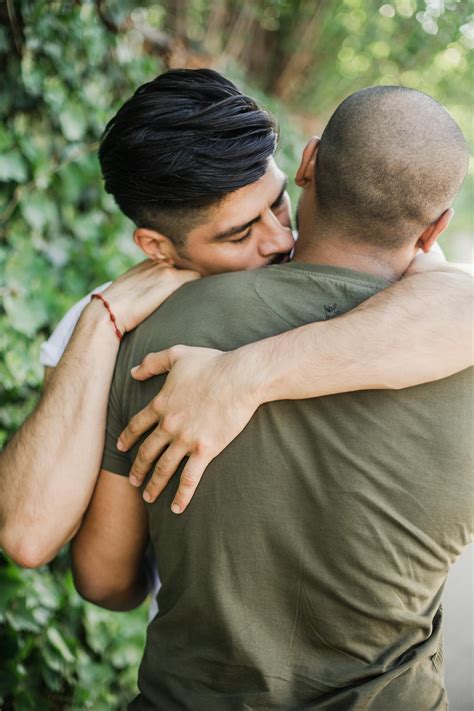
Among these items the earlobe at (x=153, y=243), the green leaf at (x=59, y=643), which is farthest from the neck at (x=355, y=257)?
the green leaf at (x=59, y=643)

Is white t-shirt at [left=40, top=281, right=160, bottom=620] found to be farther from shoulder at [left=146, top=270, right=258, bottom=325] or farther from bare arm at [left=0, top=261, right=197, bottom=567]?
shoulder at [left=146, top=270, right=258, bottom=325]

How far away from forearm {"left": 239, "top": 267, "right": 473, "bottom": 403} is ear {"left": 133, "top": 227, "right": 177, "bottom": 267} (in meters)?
0.75

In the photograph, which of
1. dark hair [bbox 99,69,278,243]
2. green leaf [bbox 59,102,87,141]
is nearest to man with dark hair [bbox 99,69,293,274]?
dark hair [bbox 99,69,278,243]

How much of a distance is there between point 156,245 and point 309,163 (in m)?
0.63

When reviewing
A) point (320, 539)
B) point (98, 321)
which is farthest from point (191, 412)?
point (98, 321)

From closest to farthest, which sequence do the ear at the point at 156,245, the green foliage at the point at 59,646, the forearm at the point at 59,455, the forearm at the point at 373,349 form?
the forearm at the point at 373,349
the forearm at the point at 59,455
the ear at the point at 156,245
the green foliage at the point at 59,646

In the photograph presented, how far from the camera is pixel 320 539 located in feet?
4.91

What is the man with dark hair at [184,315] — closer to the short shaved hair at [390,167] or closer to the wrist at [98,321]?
the wrist at [98,321]

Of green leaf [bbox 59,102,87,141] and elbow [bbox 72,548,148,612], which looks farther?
green leaf [bbox 59,102,87,141]

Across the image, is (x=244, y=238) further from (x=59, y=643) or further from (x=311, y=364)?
(x=59, y=643)

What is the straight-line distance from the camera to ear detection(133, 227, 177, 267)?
2.20 metres

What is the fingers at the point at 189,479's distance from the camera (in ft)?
5.08

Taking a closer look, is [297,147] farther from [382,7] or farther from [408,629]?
[408,629]

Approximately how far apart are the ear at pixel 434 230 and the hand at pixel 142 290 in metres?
0.70
